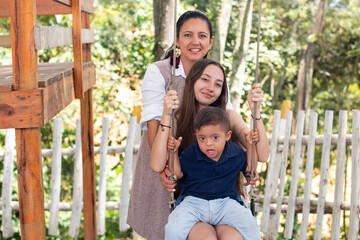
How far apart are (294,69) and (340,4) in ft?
7.03

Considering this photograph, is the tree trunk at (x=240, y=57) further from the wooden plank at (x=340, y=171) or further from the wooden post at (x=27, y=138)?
the wooden post at (x=27, y=138)

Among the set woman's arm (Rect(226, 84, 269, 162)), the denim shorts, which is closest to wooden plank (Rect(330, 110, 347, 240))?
woman's arm (Rect(226, 84, 269, 162))

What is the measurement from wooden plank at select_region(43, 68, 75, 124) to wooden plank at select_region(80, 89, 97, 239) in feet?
3.64

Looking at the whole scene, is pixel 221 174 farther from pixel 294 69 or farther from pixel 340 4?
pixel 340 4

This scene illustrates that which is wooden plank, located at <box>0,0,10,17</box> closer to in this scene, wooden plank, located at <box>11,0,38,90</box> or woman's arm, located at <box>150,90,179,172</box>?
wooden plank, located at <box>11,0,38,90</box>

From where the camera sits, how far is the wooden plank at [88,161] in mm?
3889

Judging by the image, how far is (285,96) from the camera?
12.1 m

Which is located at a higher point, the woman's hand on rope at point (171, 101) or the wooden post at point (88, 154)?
the woman's hand on rope at point (171, 101)

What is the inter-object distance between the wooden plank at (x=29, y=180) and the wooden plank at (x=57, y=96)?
0.11m

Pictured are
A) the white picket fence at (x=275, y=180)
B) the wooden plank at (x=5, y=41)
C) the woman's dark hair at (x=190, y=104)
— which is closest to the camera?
the woman's dark hair at (x=190, y=104)

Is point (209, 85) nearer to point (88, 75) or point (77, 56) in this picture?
point (77, 56)

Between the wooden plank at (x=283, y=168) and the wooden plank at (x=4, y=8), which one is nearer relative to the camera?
the wooden plank at (x=4, y=8)

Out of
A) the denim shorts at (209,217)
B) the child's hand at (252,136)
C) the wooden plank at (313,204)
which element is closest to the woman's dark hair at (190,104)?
the child's hand at (252,136)

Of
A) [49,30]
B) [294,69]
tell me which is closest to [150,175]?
[49,30]
